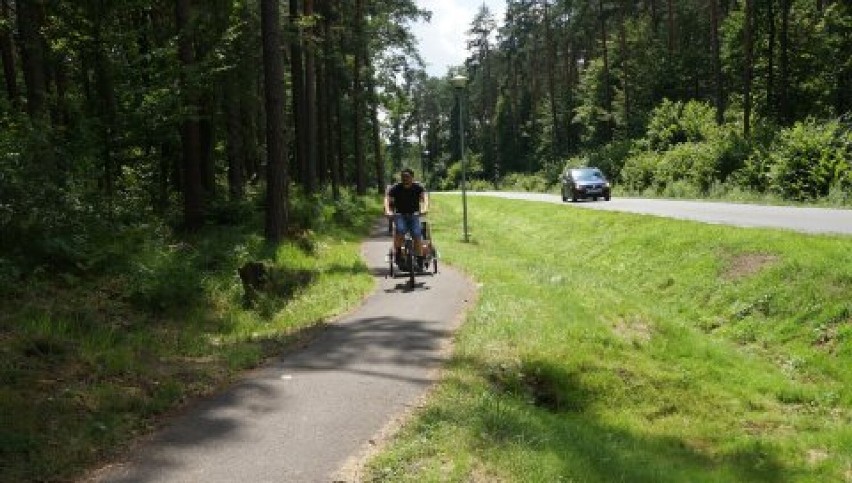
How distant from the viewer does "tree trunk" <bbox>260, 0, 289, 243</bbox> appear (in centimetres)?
1542

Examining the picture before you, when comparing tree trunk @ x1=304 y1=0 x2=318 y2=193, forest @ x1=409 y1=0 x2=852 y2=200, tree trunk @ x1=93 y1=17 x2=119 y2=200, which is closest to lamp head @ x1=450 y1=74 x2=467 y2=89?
tree trunk @ x1=304 y1=0 x2=318 y2=193

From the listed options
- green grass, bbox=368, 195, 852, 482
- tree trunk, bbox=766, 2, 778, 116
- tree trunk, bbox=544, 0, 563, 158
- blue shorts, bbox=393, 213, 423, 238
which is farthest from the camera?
tree trunk, bbox=544, 0, 563, 158

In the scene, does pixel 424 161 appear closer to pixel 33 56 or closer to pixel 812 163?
pixel 812 163

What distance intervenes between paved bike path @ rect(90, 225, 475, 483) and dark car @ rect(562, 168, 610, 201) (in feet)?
81.9

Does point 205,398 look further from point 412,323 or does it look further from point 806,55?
point 806,55

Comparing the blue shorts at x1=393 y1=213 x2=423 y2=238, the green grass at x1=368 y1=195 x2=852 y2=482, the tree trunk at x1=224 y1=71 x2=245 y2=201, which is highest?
the tree trunk at x1=224 y1=71 x2=245 y2=201

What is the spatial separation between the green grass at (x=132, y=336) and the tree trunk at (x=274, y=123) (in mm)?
695

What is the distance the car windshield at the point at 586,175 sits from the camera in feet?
114

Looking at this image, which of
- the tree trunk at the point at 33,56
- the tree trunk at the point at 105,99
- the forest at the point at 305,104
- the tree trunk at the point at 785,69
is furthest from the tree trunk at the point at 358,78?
the tree trunk at the point at 785,69

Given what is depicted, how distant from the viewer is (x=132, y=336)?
29.1ft

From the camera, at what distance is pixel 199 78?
1777cm

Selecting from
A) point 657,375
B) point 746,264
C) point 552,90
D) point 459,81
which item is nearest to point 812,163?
point 746,264

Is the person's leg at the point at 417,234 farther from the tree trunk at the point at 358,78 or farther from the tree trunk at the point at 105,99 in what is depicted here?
the tree trunk at the point at 358,78

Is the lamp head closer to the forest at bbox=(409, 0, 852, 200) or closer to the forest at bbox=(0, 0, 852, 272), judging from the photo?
the forest at bbox=(0, 0, 852, 272)
